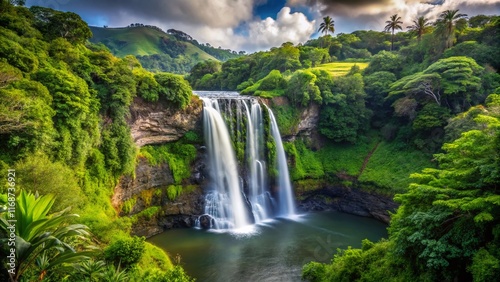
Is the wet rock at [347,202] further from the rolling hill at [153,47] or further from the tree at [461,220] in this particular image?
the rolling hill at [153,47]

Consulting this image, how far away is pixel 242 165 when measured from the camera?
25.2m

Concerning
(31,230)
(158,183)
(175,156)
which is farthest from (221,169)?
(31,230)

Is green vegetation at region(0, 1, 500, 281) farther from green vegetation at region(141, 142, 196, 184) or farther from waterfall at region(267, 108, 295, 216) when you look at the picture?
waterfall at region(267, 108, 295, 216)

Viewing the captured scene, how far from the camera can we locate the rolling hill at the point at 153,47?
90.5 m

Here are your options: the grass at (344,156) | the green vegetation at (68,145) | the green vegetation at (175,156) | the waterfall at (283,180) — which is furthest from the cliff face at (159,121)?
the grass at (344,156)

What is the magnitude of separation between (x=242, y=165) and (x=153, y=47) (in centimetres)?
9887

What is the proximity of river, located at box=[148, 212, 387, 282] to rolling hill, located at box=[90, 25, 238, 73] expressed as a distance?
74782mm

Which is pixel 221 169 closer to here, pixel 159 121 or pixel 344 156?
pixel 159 121

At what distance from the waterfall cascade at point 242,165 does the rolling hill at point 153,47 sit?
222 ft

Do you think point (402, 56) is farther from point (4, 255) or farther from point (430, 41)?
point (4, 255)

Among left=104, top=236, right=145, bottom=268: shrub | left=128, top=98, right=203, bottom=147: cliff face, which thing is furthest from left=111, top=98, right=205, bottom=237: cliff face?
left=104, top=236, right=145, bottom=268: shrub

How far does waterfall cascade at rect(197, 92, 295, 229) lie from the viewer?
23469 millimetres

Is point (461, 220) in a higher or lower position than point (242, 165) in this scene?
lower

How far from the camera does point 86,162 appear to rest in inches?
632
